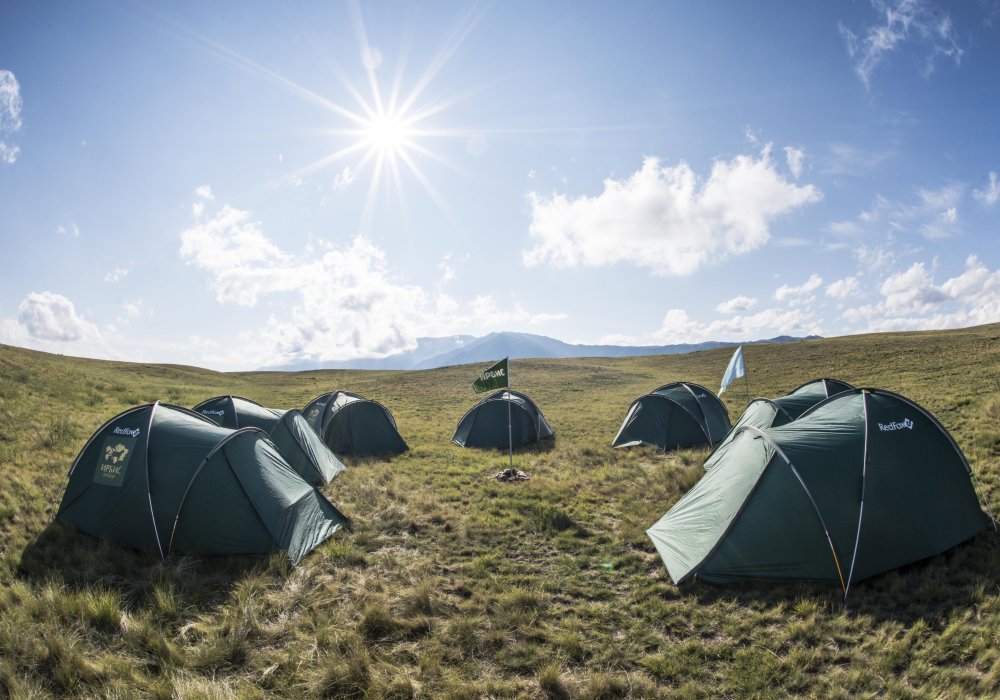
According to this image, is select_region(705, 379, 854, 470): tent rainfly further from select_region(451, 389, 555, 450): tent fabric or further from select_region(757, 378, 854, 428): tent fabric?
select_region(451, 389, 555, 450): tent fabric

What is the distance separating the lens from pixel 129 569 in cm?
753

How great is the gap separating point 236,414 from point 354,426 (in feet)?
14.3

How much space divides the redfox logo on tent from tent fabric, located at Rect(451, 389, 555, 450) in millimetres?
12575

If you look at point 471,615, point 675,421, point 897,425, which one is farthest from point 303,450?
point 897,425

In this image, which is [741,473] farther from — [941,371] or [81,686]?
[941,371]

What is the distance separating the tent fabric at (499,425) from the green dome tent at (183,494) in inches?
387

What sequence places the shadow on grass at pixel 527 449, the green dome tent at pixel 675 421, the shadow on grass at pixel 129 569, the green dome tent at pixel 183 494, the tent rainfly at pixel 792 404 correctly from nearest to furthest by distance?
the shadow on grass at pixel 129 569
the green dome tent at pixel 183 494
the tent rainfly at pixel 792 404
the green dome tent at pixel 675 421
the shadow on grass at pixel 527 449

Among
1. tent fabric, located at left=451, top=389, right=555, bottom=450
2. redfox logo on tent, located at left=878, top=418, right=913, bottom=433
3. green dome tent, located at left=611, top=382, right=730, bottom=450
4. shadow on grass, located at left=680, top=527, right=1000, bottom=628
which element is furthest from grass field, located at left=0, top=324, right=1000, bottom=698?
tent fabric, located at left=451, top=389, right=555, bottom=450

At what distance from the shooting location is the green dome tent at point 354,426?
57.5 ft

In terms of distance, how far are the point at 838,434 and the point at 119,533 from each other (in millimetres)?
13485

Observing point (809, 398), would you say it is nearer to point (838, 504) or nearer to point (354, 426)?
point (838, 504)

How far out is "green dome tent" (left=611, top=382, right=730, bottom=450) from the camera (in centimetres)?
1744

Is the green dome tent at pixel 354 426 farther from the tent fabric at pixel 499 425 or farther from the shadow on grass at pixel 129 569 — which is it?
the shadow on grass at pixel 129 569

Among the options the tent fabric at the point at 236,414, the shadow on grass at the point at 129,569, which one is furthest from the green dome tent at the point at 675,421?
the shadow on grass at the point at 129,569
